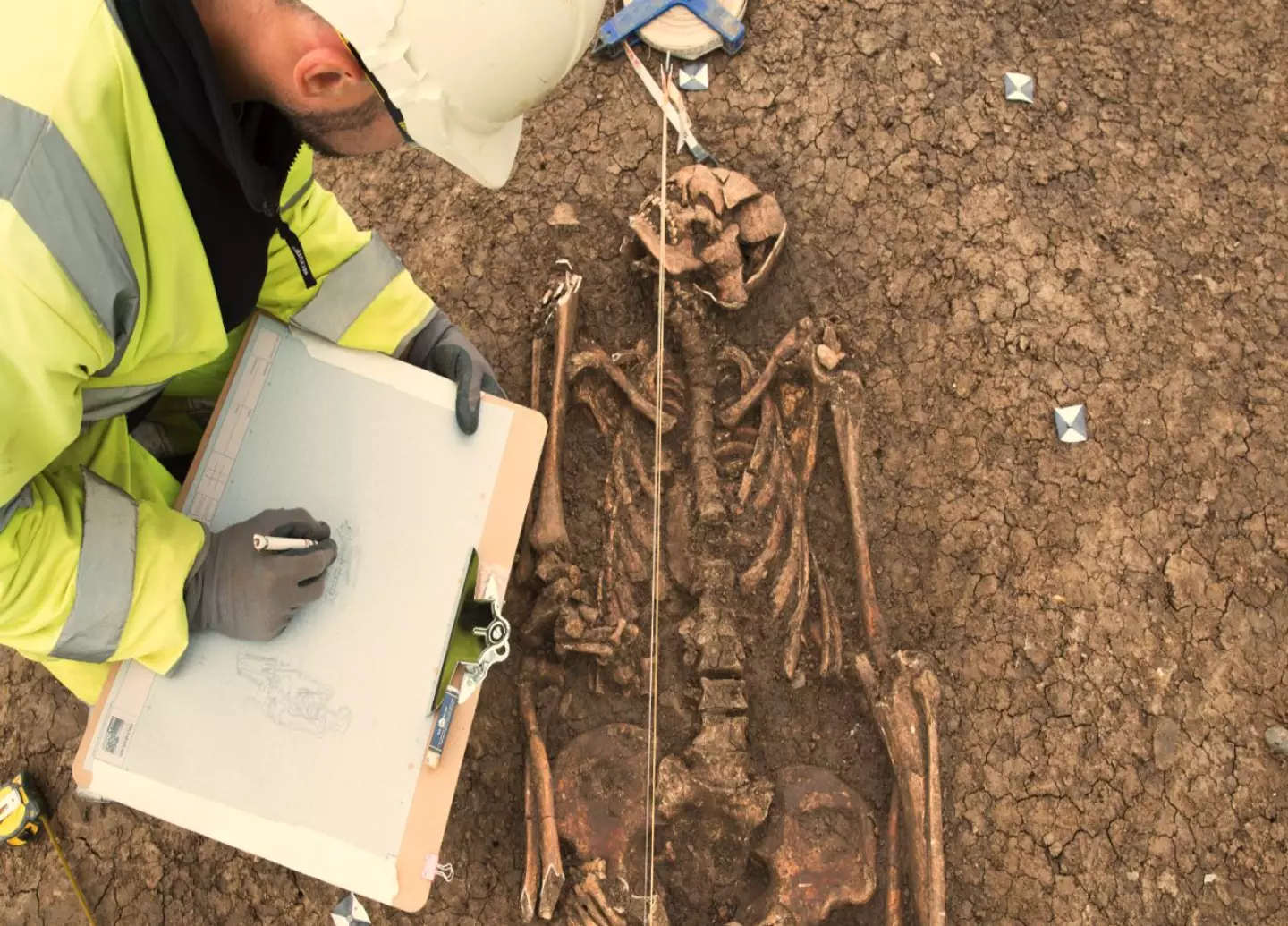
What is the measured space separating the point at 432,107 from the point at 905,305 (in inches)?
97.4

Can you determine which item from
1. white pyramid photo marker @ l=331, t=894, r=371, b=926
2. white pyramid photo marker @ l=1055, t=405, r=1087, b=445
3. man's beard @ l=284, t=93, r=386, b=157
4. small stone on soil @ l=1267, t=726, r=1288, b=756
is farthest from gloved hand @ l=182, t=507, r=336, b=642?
small stone on soil @ l=1267, t=726, r=1288, b=756

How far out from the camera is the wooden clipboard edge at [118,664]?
2479 millimetres

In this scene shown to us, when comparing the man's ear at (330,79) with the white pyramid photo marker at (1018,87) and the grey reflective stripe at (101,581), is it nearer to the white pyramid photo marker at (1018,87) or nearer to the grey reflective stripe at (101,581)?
the grey reflective stripe at (101,581)

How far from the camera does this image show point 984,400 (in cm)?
372

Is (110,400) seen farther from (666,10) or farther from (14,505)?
(666,10)

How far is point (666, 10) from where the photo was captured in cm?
436

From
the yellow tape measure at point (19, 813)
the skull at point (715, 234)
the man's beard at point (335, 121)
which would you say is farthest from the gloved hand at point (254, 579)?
the skull at point (715, 234)

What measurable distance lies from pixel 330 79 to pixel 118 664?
1.74 m

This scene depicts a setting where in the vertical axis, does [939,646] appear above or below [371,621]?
below

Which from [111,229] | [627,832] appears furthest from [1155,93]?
[111,229]

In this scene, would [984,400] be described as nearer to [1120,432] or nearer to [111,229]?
[1120,432]

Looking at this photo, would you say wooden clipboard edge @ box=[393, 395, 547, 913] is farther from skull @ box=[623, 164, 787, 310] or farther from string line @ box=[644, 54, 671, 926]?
skull @ box=[623, 164, 787, 310]

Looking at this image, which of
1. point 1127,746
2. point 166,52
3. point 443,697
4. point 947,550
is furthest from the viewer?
point 947,550

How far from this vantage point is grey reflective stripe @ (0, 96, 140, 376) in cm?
177
